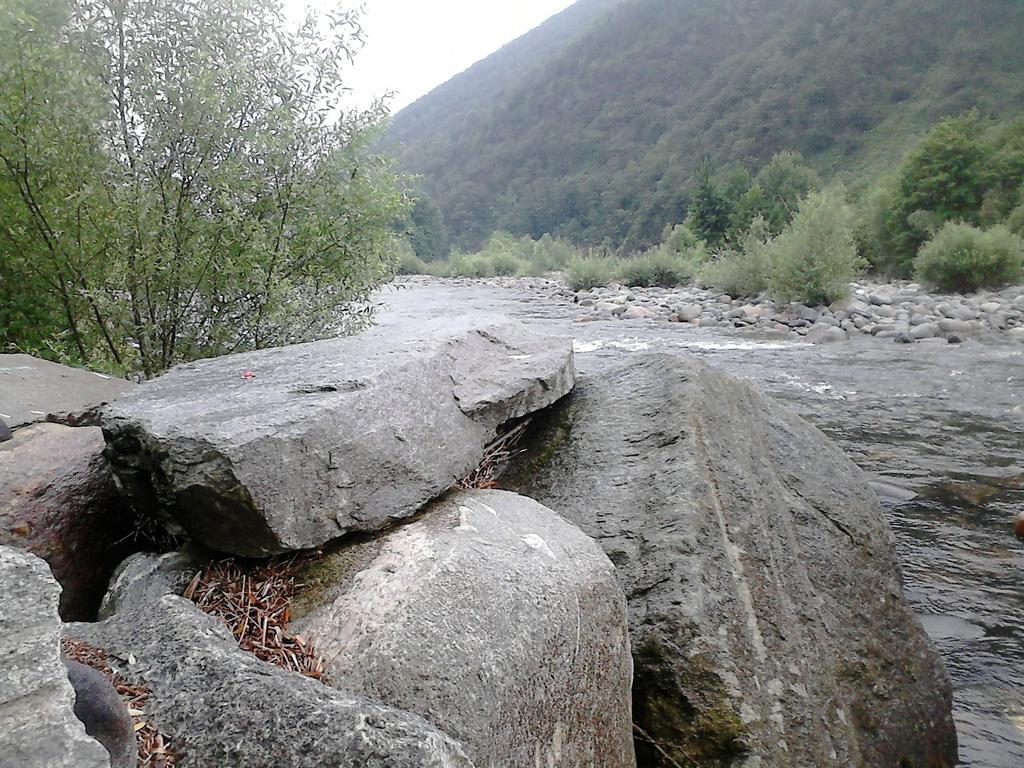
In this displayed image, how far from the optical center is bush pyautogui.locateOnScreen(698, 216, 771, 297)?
22781 mm

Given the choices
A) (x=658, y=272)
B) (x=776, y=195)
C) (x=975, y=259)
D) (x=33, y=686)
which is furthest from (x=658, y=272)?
(x=33, y=686)

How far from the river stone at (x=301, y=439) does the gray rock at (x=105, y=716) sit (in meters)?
0.72

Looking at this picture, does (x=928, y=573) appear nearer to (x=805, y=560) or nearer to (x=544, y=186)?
(x=805, y=560)

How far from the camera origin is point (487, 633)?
1.96m

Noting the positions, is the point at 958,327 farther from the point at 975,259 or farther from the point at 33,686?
the point at 33,686

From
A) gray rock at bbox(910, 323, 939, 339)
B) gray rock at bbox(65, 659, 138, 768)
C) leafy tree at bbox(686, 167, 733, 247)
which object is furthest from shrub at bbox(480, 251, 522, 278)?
gray rock at bbox(65, 659, 138, 768)

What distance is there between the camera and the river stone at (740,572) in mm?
2566

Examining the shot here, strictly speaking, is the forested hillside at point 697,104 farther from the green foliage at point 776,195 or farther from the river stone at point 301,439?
the river stone at point 301,439

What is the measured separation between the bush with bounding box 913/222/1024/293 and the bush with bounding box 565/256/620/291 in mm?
14098

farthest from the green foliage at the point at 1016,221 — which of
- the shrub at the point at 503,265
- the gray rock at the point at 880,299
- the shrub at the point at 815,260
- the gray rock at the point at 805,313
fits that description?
the shrub at the point at 503,265

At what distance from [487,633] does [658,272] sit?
31622 millimetres

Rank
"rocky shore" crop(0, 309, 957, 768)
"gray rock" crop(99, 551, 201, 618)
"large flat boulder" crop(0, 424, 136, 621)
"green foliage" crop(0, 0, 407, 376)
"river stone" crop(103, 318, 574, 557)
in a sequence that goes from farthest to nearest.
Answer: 1. "green foliage" crop(0, 0, 407, 376)
2. "large flat boulder" crop(0, 424, 136, 621)
3. "gray rock" crop(99, 551, 201, 618)
4. "river stone" crop(103, 318, 574, 557)
5. "rocky shore" crop(0, 309, 957, 768)

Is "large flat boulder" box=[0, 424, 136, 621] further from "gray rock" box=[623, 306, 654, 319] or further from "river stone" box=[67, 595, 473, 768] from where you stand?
"gray rock" box=[623, 306, 654, 319]

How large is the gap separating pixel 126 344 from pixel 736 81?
4860 inches
